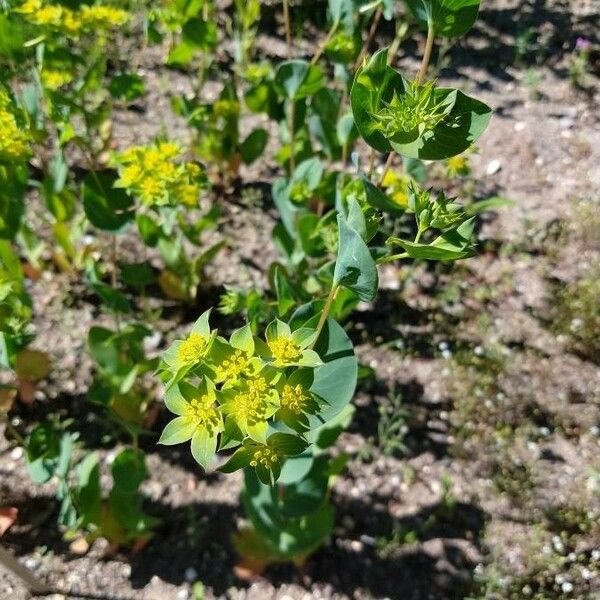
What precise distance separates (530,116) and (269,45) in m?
1.17

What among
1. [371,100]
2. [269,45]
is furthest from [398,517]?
[269,45]

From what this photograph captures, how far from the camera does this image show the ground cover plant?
109cm

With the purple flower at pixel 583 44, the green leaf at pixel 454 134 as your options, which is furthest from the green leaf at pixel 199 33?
the purple flower at pixel 583 44

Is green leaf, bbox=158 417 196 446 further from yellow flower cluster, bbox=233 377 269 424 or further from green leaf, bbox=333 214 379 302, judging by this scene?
green leaf, bbox=333 214 379 302

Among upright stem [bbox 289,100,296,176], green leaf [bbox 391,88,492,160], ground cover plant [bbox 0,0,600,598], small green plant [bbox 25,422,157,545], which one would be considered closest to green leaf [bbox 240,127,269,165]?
ground cover plant [bbox 0,0,600,598]

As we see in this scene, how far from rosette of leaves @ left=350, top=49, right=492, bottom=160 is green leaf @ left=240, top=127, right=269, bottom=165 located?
1301mm

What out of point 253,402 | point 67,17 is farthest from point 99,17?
point 253,402

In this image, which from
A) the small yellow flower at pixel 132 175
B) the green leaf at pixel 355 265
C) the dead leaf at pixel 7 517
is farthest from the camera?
the dead leaf at pixel 7 517

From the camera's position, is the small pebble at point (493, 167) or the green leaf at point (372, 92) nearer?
the green leaf at point (372, 92)

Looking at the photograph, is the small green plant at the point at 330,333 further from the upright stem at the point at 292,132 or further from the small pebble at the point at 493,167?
the small pebble at the point at 493,167

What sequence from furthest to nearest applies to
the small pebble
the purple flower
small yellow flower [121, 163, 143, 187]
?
the purple flower → the small pebble → small yellow flower [121, 163, 143, 187]

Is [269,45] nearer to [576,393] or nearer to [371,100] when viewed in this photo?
[576,393]

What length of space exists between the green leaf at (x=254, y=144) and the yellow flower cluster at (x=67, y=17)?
0.61 meters

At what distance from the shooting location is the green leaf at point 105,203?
1659mm
